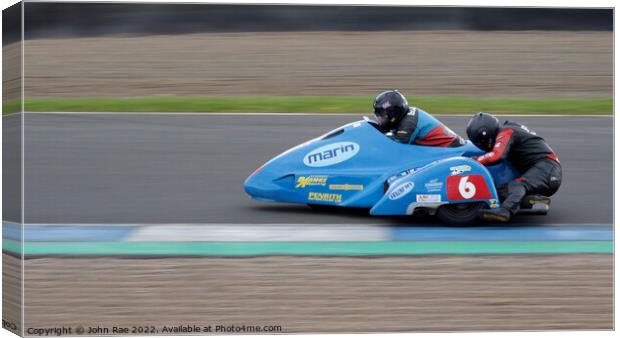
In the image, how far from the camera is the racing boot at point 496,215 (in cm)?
1169

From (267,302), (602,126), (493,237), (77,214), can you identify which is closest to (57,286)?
(77,214)

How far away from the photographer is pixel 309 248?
1076 cm

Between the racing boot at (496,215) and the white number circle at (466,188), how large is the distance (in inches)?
7.8

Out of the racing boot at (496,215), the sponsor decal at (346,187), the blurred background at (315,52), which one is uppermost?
the blurred background at (315,52)

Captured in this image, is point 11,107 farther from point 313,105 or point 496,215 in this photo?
point 496,215

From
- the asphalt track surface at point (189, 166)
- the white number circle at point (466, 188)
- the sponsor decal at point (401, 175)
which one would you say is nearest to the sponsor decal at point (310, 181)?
the asphalt track surface at point (189, 166)

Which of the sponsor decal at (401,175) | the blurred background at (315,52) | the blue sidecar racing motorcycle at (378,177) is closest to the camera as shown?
the blurred background at (315,52)

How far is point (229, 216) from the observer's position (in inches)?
450

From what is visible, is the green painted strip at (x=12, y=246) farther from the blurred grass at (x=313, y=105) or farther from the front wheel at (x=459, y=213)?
the front wheel at (x=459, y=213)

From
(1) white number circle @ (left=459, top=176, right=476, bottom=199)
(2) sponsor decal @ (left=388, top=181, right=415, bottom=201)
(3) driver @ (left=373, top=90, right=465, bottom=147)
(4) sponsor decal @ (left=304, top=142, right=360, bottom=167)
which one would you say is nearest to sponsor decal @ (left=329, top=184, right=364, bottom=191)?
(4) sponsor decal @ (left=304, top=142, right=360, bottom=167)

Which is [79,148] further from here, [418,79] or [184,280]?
[418,79]

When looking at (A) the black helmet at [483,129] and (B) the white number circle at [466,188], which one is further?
(B) the white number circle at [466,188]

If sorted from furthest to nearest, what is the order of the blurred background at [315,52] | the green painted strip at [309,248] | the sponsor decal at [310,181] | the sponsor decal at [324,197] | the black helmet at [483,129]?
the sponsor decal at [310,181] → the sponsor decal at [324,197] → the black helmet at [483,129] → the green painted strip at [309,248] → the blurred background at [315,52]

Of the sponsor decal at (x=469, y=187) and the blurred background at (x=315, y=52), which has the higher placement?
the blurred background at (x=315, y=52)
